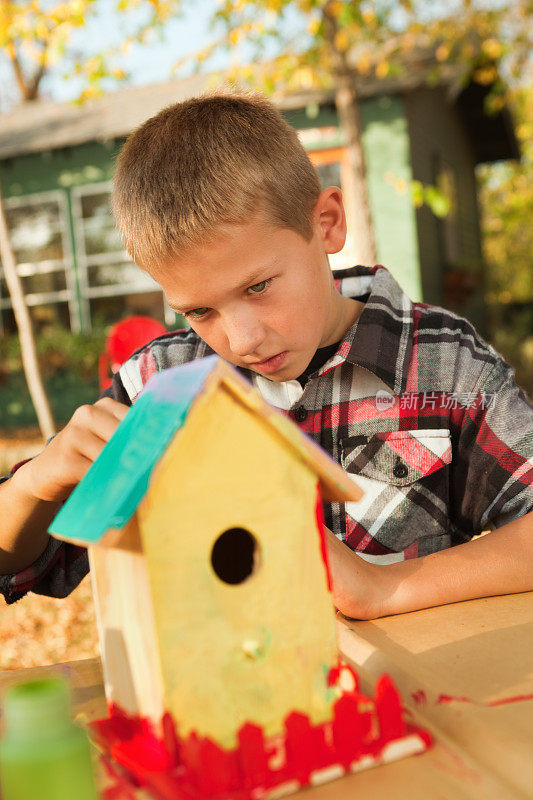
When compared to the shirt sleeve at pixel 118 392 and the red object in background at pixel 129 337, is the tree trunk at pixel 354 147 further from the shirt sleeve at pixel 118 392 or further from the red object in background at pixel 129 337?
the shirt sleeve at pixel 118 392

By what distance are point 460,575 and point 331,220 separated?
90cm

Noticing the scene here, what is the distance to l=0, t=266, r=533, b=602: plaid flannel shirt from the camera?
1891 mm

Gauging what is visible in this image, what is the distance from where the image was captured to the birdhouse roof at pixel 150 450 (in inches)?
33.0

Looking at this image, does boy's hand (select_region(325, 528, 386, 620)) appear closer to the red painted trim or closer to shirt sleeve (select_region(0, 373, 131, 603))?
the red painted trim

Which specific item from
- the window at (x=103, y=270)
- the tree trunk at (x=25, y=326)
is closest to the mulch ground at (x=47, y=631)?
the tree trunk at (x=25, y=326)

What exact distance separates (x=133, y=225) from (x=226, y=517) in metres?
0.93

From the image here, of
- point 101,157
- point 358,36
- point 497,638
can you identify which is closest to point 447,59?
point 358,36

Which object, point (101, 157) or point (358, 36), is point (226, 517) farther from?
point (101, 157)

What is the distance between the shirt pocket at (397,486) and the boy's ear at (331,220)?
18.7 inches

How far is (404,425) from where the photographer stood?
1.92 metres

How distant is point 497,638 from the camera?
125cm

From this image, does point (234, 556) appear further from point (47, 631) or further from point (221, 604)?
point (47, 631)

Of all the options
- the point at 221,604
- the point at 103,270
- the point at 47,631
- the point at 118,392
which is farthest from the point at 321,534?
the point at 103,270

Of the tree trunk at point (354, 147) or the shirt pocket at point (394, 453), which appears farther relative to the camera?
the tree trunk at point (354, 147)
